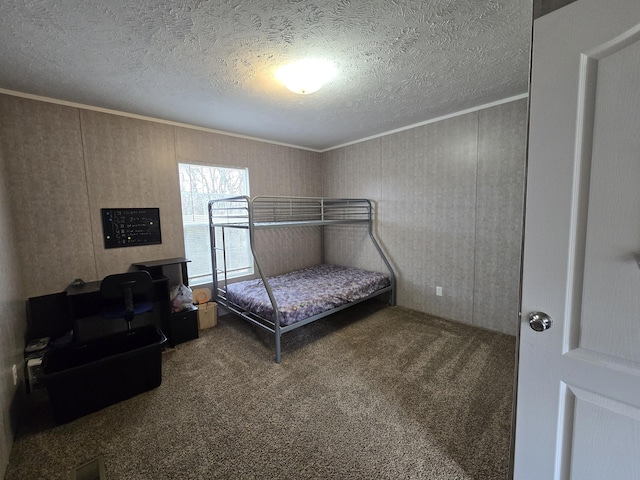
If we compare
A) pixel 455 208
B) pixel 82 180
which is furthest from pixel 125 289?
pixel 455 208

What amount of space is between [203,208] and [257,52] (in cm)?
213

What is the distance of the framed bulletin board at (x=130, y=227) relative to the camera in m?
2.67

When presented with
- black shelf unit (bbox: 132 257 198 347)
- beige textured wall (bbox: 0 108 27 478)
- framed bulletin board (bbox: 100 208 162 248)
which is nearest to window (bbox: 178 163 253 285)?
framed bulletin board (bbox: 100 208 162 248)

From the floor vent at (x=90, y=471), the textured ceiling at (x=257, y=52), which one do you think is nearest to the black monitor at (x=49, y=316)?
the textured ceiling at (x=257, y=52)

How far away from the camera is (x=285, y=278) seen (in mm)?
3734

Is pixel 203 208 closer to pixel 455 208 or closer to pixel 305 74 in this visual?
pixel 305 74

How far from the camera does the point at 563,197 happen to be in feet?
2.92

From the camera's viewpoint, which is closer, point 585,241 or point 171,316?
point 585,241

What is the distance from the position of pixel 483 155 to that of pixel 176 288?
3629 millimetres

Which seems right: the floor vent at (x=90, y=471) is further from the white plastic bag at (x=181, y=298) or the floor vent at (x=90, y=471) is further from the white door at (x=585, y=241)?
the white plastic bag at (x=181, y=298)

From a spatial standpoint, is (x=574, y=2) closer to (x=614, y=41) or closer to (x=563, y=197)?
(x=614, y=41)

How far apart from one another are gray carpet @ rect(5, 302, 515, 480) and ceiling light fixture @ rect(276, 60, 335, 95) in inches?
90.5

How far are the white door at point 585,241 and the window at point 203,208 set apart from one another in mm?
3273

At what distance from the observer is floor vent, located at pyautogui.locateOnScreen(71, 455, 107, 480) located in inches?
33.4
